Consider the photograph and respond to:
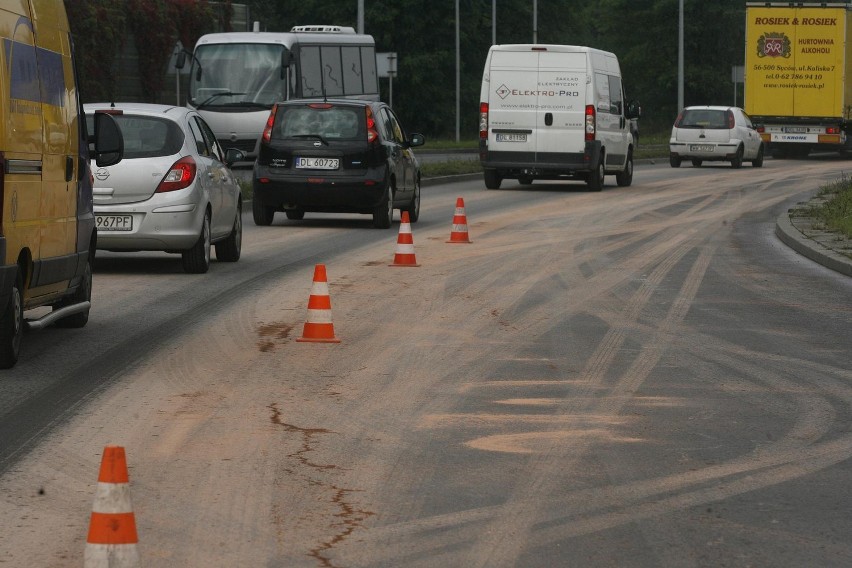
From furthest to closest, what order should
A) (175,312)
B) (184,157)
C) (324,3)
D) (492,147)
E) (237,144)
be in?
(324,3) < (237,144) < (492,147) < (184,157) < (175,312)

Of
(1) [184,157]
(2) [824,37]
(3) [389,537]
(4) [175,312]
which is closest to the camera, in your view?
(3) [389,537]

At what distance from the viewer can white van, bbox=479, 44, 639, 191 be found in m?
30.2

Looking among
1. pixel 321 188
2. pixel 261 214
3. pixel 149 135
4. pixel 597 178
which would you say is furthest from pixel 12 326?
pixel 597 178

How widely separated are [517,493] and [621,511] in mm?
487

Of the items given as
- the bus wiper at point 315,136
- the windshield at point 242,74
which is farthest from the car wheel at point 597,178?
the bus wiper at point 315,136

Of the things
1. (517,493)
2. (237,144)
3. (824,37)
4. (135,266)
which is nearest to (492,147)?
(237,144)

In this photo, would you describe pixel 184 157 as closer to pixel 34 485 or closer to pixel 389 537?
pixel 34 485

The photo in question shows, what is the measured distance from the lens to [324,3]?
7738cm

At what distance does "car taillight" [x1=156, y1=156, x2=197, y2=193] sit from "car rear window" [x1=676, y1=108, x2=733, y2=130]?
2956 cm

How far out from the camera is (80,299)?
37.9 ft

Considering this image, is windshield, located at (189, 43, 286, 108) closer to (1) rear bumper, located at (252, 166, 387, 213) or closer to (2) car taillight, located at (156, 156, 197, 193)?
(1) rear bumper, located at (252, 166, 387, 213)

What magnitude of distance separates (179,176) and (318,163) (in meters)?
5.81

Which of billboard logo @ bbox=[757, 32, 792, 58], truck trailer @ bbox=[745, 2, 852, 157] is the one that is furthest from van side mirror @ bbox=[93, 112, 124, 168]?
billboard logo @ bbox=[757, 32, 792, 58]

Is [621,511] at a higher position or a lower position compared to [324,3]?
lower
